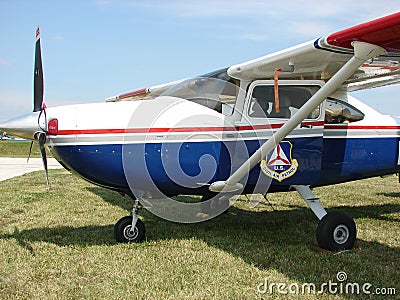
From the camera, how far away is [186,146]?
5039mm

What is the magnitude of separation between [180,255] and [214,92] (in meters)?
1.99

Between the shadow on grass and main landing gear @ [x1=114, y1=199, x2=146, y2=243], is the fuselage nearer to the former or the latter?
main landing gear @ [x1=114, y1=199, x2=146, y2=243]

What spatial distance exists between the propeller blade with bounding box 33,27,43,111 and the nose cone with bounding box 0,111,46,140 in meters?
0.35

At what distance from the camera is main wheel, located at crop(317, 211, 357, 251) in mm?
4988

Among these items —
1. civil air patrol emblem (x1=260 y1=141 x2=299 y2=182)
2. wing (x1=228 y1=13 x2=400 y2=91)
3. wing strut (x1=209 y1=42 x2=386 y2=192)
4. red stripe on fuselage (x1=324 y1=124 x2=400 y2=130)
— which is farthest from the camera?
red stripe on fuselage (x1=324 y1=124 x2=400 y2=130)

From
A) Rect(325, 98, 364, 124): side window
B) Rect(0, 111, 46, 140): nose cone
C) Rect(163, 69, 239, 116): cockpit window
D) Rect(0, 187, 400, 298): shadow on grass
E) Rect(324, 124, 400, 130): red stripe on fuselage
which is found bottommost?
Rect(0, 187, 400, 298): shadow on grass

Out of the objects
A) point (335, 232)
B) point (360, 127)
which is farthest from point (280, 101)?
point (335, 232)

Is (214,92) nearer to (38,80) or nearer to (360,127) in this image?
(360,127)

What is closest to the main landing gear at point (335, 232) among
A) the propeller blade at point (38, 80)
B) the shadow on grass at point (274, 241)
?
the shadow on grass at point (274, 241)

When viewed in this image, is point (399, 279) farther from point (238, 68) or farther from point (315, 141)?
point (238, 68)

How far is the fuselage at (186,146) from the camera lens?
15.9 feet

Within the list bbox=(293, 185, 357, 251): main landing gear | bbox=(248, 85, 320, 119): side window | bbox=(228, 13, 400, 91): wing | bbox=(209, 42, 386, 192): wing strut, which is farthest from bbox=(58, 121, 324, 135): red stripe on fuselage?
bbox=(293, 185, 357, 251): main landing gear

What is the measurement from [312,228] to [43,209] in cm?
454

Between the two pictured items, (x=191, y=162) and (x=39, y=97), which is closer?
(x=191, y=162)
